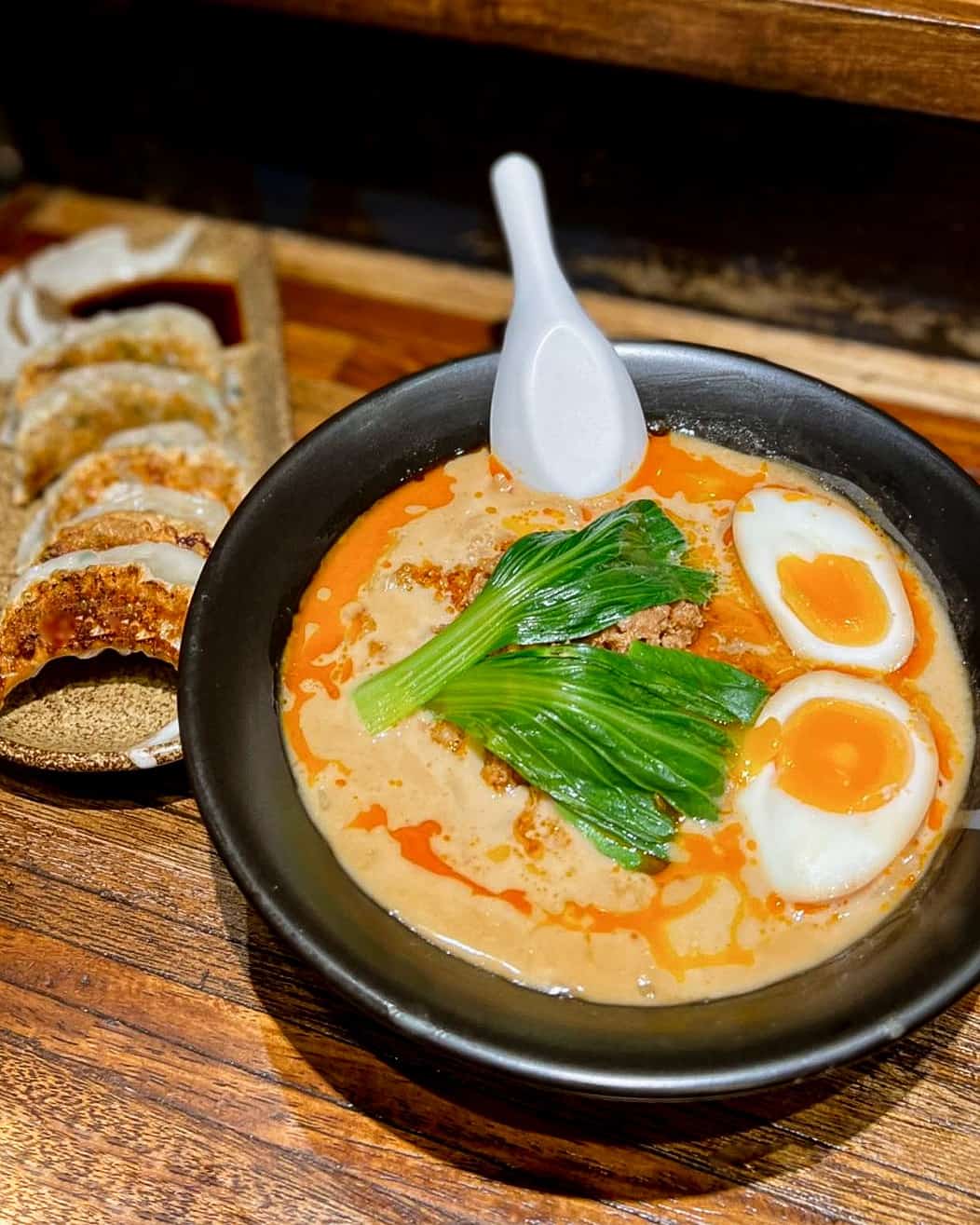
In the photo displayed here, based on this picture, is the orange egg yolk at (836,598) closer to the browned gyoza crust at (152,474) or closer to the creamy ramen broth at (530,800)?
the creamy ramen broth at (530,800)

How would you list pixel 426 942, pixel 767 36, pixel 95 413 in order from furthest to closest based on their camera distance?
1. pixel 95 413
2. pixel 767 36
3. pixel 426 942

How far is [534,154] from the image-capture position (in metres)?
2.91

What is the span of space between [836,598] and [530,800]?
2.01 feet

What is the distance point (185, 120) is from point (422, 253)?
0.82 meters

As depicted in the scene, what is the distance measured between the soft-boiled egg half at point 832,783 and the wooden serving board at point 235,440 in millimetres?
1000

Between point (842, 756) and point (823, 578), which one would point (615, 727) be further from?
point (823, 578)

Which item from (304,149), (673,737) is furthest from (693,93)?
(673,737)

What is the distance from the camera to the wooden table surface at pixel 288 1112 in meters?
1.54

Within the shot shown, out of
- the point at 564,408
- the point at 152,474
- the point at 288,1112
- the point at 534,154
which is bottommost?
the point at 288,1112

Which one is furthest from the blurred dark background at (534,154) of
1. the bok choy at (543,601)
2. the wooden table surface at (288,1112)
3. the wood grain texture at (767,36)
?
the wooden table surface at (288,1112)

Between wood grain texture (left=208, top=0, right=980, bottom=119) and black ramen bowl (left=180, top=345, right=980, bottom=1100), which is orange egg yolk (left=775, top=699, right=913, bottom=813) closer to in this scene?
black ramen bowl (left=180, top=345, right=980, bottom=1100)

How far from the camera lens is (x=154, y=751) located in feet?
6.15

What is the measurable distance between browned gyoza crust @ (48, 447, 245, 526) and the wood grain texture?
1138mm

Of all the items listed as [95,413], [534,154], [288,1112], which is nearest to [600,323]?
[534,154]
